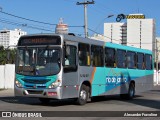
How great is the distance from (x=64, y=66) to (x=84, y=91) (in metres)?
2.07

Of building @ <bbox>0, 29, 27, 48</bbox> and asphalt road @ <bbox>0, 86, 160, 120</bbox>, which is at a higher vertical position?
building @ <bbox>0, 29, 27, 48</bbox>

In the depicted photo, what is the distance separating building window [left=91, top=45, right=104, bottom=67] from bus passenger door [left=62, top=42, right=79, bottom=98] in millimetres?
1832

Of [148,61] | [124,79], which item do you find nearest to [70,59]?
[124,79]

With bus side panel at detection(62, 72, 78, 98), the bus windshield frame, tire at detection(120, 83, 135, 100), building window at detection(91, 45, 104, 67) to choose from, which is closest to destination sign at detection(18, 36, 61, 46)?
the bus windshield frame

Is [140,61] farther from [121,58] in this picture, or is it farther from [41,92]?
[41,92]

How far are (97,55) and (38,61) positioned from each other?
12.2ft

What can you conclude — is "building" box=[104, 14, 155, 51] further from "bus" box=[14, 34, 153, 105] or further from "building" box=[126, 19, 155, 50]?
"bus" box=[14, 34, 153, 105]

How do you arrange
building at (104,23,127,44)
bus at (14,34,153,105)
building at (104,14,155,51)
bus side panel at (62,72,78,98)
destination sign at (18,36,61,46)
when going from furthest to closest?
building at (104,14,155,51) → building at (104,23,127,44) → destination sign at (18,36,61,46) → bus side panel at (62,72,78,98) → bus at (14,34,153,105)

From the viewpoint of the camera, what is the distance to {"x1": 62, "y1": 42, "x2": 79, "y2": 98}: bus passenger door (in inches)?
658


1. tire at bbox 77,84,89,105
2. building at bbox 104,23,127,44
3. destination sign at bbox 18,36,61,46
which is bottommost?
tire at bbox 77,84,89,105

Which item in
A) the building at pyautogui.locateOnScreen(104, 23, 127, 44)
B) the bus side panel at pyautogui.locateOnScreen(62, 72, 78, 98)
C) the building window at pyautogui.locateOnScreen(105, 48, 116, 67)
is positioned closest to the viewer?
Result: the bus side panel at pyautogui.locateOnScreen(62, 72, 78, 98)

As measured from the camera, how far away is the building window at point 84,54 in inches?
704

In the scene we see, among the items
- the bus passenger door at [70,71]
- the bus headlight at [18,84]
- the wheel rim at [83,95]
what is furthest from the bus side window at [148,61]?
the bus headlight at [18,84]

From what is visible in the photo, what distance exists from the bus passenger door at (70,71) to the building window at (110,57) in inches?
132
